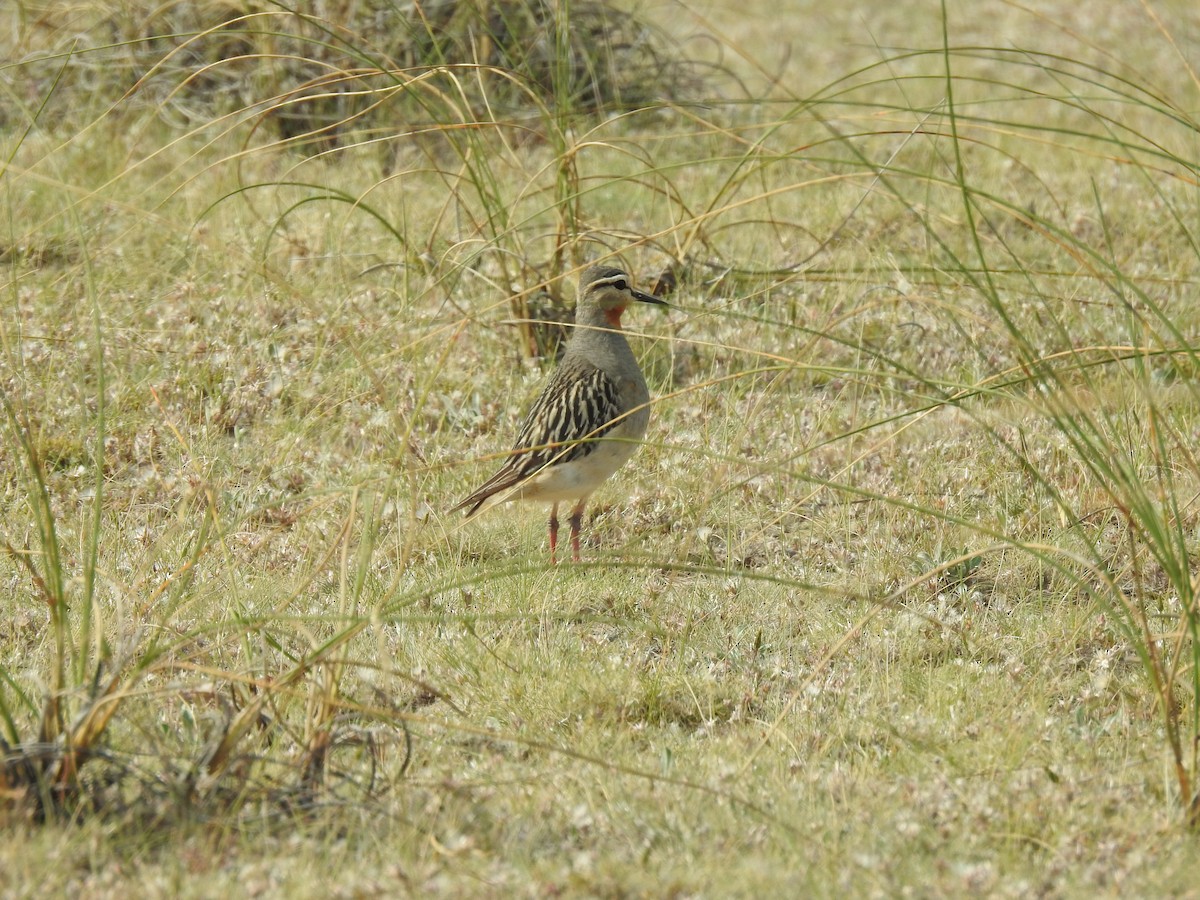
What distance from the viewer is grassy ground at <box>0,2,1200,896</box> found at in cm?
339

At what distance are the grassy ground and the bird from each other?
7.2 inches

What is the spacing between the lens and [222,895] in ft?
10.1

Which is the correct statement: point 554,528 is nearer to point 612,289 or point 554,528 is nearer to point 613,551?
point 612,289

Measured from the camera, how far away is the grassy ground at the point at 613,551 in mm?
3387

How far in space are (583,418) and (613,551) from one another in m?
1.21

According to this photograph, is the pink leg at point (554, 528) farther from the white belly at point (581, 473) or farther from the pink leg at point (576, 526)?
the white belly at point (581, 473)

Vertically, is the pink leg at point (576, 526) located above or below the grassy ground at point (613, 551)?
below

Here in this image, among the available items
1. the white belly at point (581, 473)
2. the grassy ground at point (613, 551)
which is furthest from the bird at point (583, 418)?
the grassy ground at point (613, 551)

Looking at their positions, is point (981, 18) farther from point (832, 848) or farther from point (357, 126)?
point (832, 848)

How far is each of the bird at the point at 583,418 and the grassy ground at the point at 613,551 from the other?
0.60 feet

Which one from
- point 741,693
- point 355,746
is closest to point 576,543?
point 741,693

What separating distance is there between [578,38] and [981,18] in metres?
5.20

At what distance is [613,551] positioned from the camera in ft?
14.2

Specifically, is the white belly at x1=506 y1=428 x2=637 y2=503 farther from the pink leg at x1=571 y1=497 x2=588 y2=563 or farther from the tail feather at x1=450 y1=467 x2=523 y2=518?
the pink leg at x1=571 y1=497 x2=588 y2=563
